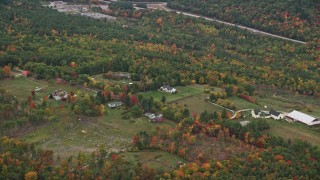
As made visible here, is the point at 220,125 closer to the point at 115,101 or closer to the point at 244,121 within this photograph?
the point at 244,121

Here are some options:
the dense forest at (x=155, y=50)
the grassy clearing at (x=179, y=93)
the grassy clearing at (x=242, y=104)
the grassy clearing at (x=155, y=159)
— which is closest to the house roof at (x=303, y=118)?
the grassy clearing at (x=242, y=104)

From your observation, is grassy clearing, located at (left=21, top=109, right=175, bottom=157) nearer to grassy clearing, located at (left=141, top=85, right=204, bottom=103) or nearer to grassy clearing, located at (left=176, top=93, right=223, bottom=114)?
grassy clearing, located at (left=176, top=93, right=223, bottom=114)

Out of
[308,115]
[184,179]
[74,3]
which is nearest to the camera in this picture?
[184,179]

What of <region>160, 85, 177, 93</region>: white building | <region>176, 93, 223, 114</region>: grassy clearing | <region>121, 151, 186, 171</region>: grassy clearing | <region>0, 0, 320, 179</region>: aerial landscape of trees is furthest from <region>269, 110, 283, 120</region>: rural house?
<region>121, 151, 186, 171</region>: grassy clearing

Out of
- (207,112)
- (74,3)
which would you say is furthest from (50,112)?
(74,3)

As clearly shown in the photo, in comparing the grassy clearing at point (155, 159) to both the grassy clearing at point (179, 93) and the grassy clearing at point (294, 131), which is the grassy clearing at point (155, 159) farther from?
the grassy clearing at point (179, 93)

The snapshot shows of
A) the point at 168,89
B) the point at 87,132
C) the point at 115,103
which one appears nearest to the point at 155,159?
the point at 87,132

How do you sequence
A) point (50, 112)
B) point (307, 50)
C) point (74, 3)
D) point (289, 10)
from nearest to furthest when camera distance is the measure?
point (50, 112)
point (307, 50)
point (289, 10)
point (74, 3)
